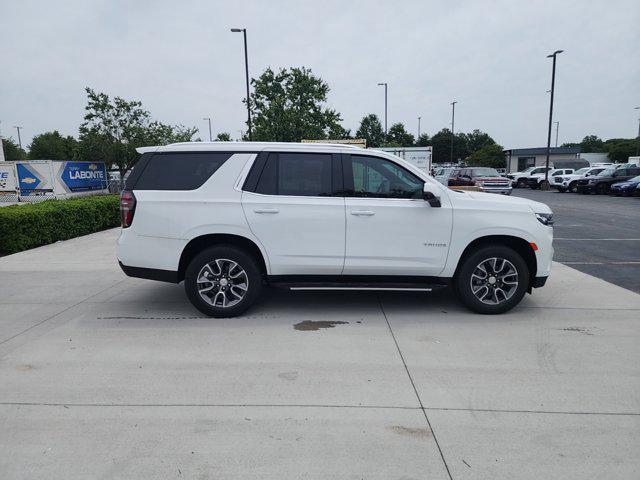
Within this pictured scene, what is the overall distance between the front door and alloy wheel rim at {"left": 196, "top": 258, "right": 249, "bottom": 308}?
119 centimetres

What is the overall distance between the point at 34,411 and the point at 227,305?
2271 millimetres

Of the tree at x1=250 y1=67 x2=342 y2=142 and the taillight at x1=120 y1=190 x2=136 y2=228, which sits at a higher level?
the tree at x1=250 y1=67 x2=342 y2=142

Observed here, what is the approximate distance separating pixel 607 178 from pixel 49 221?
30.3 m

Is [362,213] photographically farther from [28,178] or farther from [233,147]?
[28,178]

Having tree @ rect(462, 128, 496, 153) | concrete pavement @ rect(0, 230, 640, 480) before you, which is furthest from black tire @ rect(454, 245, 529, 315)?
tree @ rect(462, 128, 496, 153)

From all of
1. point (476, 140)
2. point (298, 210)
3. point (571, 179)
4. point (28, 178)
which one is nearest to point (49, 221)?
point (298, 210)

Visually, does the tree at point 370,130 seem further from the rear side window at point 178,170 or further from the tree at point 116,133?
the rear side window at point 178,170

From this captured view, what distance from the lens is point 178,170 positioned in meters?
5.36

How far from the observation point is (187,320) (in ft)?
17.6

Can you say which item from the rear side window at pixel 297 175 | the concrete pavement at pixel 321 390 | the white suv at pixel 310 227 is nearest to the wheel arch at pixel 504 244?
the white suv at pixel 310 227

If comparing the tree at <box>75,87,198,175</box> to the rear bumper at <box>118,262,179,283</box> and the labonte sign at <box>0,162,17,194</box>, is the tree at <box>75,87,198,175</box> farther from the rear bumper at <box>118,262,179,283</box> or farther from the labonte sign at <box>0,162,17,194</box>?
the rear bumper at <box>118,262,179,283</box>

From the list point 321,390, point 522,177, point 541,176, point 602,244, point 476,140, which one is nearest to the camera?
point 321,390

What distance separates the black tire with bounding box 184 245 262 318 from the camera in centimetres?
527

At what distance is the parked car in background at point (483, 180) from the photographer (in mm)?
24938
